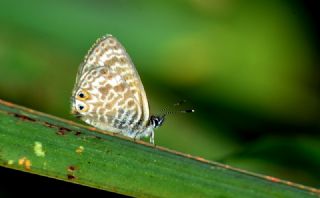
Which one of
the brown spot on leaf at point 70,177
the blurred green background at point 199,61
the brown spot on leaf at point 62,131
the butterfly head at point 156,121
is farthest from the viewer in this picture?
the butterfly head at point 156,121

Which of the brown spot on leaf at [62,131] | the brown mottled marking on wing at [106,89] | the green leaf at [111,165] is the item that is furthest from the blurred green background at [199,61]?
the brown spot on leaf at [62,131]

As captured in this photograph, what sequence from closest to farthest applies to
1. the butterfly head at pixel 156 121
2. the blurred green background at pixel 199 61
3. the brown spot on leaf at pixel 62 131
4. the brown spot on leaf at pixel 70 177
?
1. the brown spot on leaf at pixel 70 177
2. the brown spot on leaf at pixel 62 131
3. the blurred green background at pixel 199 61
4. the butterfly head at pixel 156 121

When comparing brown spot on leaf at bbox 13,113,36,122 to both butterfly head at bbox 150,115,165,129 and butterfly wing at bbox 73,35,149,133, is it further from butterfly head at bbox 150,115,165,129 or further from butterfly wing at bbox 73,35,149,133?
butterfly head at bbox 150,115,165,129

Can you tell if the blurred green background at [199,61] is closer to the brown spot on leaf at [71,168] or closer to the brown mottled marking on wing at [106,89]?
the brown mottled marking on wing at [106,89]

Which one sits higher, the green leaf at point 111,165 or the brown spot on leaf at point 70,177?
the green leaf at point 111,165

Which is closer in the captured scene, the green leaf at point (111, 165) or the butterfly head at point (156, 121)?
the green leaf at point (111, 165)

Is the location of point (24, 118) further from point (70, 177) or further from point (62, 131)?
point (70, 177)

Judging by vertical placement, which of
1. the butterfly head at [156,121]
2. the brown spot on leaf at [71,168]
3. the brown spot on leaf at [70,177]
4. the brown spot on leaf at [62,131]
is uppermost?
the butterfly head at [156,121]
